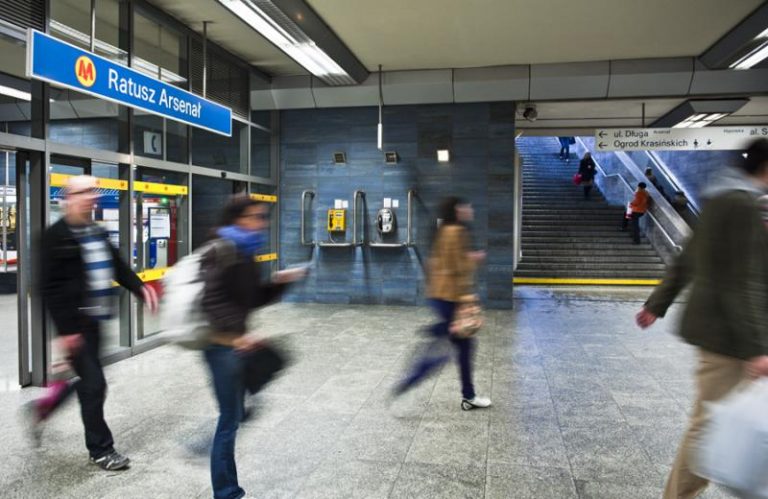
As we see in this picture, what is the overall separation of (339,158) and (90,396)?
644 cm

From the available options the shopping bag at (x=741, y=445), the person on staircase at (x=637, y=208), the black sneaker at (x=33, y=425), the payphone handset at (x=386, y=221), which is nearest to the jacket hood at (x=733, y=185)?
the shopping bag at (x=741, y=445)

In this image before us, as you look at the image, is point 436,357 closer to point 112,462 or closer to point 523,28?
point 112,462

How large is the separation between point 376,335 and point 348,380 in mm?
1863

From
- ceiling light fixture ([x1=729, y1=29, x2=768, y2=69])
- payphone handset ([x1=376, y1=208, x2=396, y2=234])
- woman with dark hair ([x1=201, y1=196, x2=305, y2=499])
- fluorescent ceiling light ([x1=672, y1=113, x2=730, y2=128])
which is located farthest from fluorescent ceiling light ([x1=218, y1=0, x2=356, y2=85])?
fluorescent ceiling light ([x1=672, y1=113, x2=730, y2=128])

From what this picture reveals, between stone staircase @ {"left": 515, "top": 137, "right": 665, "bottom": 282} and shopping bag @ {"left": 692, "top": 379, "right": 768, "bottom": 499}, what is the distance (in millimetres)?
10393

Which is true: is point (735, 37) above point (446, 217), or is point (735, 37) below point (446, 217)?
above

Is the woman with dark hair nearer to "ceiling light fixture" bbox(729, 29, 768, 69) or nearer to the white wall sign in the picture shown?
the white wall sign

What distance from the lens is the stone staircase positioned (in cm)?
1191

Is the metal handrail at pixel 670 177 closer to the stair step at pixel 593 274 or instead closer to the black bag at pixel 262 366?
the stair step at pixel 593 274

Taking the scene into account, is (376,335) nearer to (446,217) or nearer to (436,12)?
(446,217)

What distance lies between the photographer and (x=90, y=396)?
3.02 meters

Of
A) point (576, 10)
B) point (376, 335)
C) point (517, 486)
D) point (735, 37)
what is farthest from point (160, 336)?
point (735, 37)

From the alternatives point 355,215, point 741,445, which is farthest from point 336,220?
point 741,445

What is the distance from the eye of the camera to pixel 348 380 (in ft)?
15.5
